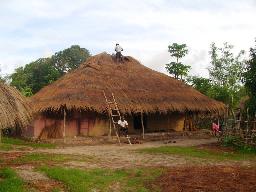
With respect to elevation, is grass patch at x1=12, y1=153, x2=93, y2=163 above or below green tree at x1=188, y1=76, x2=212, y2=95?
below

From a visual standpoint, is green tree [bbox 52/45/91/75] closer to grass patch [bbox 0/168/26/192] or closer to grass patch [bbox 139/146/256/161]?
grass patch [bbox 139/146/256/161]

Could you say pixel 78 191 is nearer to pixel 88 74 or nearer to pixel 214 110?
pixel 88 74

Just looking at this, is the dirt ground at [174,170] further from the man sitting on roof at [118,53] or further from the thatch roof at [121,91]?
the man sitting on roof at [118,53]

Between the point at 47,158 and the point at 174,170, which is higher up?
the point at 47,158

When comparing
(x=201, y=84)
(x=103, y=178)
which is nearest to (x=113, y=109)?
(x=103, y=178)

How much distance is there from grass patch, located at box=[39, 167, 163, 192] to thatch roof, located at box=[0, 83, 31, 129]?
6.08 feet

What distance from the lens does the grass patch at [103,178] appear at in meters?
11.4

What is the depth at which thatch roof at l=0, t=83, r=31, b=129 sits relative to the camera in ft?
44.2

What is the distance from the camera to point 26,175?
12.4 m

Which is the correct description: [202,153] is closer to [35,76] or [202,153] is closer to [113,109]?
[113,109]

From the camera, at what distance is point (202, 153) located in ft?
59.9

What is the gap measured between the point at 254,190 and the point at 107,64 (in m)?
18.6

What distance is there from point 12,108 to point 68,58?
35.6m

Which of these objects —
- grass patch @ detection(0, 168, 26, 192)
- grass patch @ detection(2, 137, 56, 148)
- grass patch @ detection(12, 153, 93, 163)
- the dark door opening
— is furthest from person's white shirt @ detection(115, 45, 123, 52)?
grass patch @ detection(0, 168, 26, 192)
